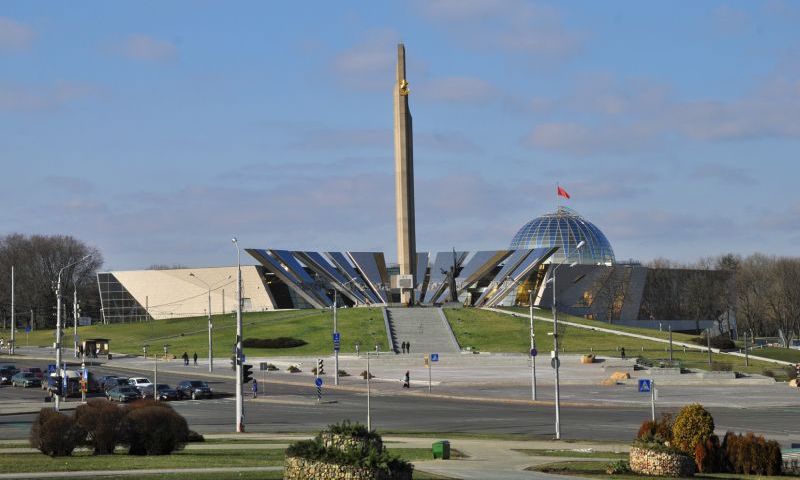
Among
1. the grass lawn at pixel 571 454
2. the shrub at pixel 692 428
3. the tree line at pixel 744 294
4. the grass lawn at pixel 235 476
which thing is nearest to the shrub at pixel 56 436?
the grass lawn at pixel 235 476

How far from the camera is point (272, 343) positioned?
327 ft

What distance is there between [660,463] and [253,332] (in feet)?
266

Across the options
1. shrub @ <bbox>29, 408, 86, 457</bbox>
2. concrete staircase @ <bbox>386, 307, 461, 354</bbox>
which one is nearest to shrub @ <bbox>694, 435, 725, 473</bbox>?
shrub @ <bbox>29, 408, 86, 457</bbox>

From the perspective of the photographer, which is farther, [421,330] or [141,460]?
[421,330]

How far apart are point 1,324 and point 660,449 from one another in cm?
14400

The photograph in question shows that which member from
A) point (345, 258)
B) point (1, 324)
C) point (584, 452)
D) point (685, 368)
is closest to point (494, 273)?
point (345, 258)

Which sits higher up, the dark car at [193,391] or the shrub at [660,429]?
the dark car at [193,391]

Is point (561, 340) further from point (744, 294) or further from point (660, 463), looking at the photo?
point (660, 463)

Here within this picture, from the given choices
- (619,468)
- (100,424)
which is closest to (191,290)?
(100,424)

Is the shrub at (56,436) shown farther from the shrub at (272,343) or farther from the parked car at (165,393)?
the shrub at (272,343)

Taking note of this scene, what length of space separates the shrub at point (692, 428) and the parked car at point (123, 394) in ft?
132

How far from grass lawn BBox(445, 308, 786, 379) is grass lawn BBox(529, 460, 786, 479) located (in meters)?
53.3

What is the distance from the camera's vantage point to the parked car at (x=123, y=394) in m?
64.9

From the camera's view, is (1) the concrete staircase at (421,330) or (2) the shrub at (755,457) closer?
(2) the shrub at (755,457)
